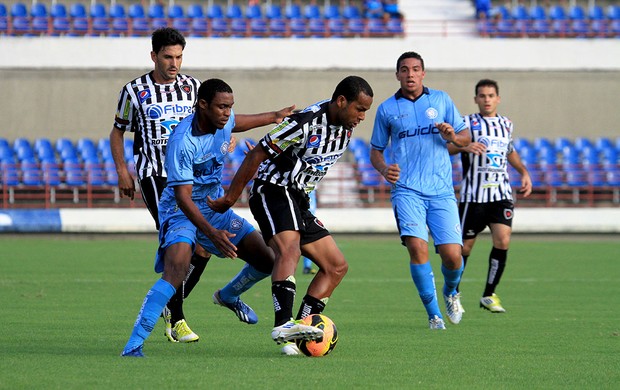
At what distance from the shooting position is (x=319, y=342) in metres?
7.21

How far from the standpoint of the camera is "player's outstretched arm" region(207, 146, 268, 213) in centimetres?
727

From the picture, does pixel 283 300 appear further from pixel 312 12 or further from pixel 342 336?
pixel 312 12

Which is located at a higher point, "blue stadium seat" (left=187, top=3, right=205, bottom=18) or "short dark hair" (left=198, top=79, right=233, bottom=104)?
"blue stadium seat" (left=187, top=3, right=205, bottom=18)

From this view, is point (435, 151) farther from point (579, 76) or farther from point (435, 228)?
point (579, 76)

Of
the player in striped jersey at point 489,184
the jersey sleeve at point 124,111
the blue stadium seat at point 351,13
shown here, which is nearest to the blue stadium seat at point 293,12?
the blue stadium seat at point 351,13

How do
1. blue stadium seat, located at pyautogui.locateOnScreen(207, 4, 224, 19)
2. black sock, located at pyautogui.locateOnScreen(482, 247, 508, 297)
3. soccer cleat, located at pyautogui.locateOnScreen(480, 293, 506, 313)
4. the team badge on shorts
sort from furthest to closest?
blue stadium seat, located at pyautogui.locateOnScreen(207, 4, 224, 19) → black sock, located at pyautogui.locateOnScreen(482, 247, 508, 297) → soccer cleat, located at pyautogui.locateOnScreen(480, 293, 506, 313) → the team badge on shorts

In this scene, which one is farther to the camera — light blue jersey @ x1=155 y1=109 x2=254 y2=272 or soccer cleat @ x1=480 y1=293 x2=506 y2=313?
soccer cleat @ x1=480 y1=293 x2=506 y2=313

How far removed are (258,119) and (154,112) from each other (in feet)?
2.88

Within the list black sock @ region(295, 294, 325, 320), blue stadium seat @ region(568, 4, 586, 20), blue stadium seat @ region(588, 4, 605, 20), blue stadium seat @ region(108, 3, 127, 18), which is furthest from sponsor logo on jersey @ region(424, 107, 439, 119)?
blue stadium seat @ region(588, 4, 605, 20)

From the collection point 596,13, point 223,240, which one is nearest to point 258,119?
point 223,240

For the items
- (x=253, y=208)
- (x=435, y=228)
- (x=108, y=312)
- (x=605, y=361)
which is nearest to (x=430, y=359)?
(x=605, y=361)

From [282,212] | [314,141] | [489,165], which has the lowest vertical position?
[489,165]

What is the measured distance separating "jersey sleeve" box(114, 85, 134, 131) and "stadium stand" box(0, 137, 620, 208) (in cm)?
1719

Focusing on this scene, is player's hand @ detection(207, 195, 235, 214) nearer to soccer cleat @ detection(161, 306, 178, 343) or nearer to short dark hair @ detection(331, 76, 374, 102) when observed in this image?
short dark hair @ detection(331, 76, 374, 102)
